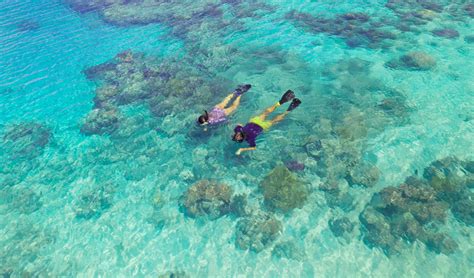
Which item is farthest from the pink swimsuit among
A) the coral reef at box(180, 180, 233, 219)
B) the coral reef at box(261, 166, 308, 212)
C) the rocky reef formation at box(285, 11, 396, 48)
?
the rocky reef formation at box(285, 11, 396, 48)

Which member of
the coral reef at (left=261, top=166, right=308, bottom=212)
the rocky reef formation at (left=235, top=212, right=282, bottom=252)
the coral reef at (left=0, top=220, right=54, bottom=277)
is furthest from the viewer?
the coral reef at (left=261, top=166, right=308, bottom=212)

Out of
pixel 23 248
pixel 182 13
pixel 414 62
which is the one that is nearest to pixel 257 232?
pixel 23 248

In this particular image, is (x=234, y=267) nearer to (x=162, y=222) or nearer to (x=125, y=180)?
(x=162, y=222)

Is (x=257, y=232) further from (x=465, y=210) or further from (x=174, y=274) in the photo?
(x=465, y=210)

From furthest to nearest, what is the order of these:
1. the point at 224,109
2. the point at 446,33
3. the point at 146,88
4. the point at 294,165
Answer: the point at 446,33, the point at 146,88, the point at 224,109, the point at 294,165

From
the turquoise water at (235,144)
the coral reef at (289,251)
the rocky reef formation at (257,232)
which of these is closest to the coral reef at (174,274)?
the turquoise water at (235,144)

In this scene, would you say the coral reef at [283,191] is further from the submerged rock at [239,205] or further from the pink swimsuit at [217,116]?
the pink swimsuit at [217,116]

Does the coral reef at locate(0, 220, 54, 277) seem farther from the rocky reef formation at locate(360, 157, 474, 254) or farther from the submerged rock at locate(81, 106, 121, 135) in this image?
the rocky reef formation at locate(360, 157, 474, 254)
